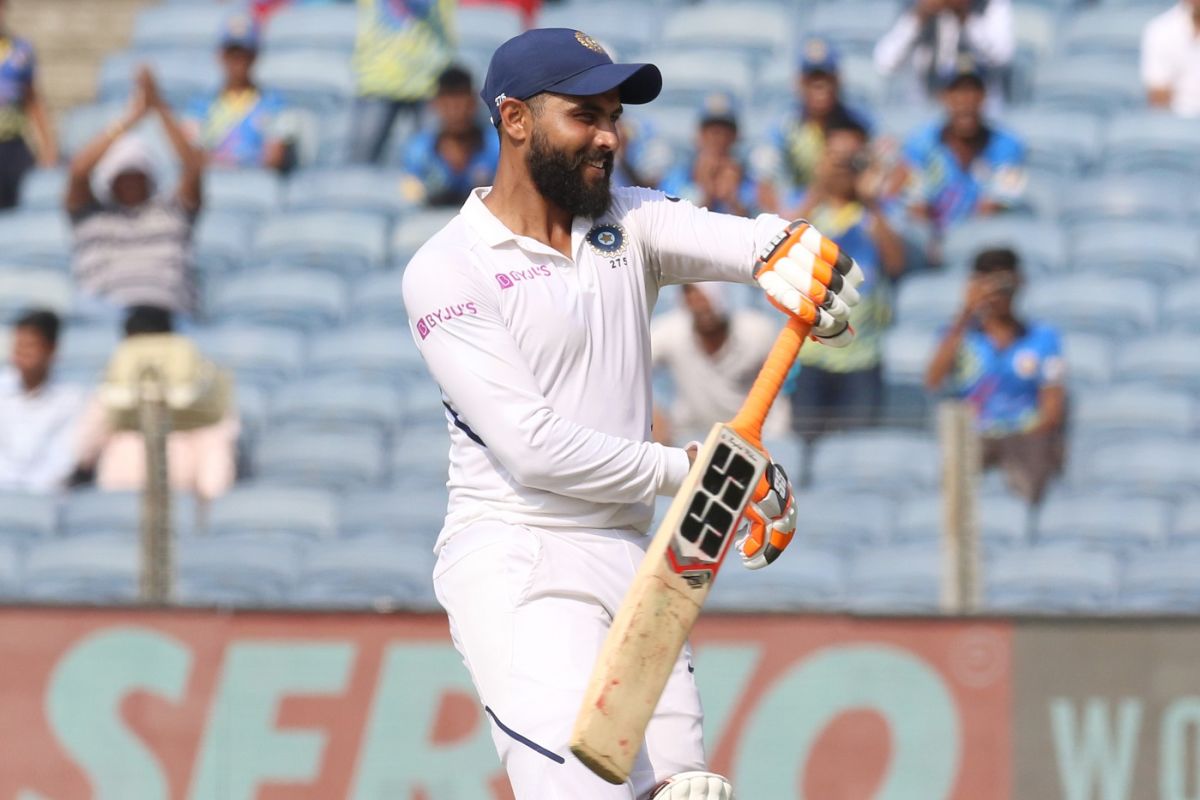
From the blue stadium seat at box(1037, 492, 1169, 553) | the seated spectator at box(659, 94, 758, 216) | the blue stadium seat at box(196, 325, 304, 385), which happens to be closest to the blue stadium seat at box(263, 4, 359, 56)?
the blue stadium seat at box(196, 325, 304, 385)

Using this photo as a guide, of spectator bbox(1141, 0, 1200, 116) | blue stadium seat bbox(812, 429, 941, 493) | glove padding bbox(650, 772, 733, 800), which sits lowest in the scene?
blue stadium seat bbox(812, 429, 941, 493)

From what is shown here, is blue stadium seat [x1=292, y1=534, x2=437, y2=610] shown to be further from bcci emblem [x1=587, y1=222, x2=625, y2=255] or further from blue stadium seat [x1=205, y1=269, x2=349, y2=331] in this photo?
bcci emblem [x1=587, y1=222, x2=625, y2=255]

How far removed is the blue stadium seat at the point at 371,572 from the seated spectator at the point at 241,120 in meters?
3.57

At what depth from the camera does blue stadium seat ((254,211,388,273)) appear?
994cm

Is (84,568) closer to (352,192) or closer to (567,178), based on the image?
(352,192)

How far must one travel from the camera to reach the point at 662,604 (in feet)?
12.4

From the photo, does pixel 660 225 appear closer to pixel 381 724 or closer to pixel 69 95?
pixel 381 724

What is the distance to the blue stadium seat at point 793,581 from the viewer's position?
732 cm

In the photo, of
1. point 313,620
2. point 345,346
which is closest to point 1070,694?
point 313,620

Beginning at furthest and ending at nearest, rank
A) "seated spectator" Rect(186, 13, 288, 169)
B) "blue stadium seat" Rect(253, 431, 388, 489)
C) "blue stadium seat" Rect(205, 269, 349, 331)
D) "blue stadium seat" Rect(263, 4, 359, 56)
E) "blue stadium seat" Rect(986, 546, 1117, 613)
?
"blue stadium seat" Rect(263, 4, 359, 56) → "seated spectator" Rect(186, 13, 288, 169) → "blue stadium seat" Rect(205, 269, 349, 331) → "blue stadium seat" Rect(253, 431, 388, 489) → "blue stadium seat" Rect(986, 546, 1117, 613)

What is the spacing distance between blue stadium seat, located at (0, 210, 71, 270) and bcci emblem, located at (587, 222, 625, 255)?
6.76m

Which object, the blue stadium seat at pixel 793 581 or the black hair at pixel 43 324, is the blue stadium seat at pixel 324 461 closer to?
the black hair at pixel 43 324

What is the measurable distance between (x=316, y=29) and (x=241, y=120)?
1.16 meters

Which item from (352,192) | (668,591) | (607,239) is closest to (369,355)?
(352,192)
